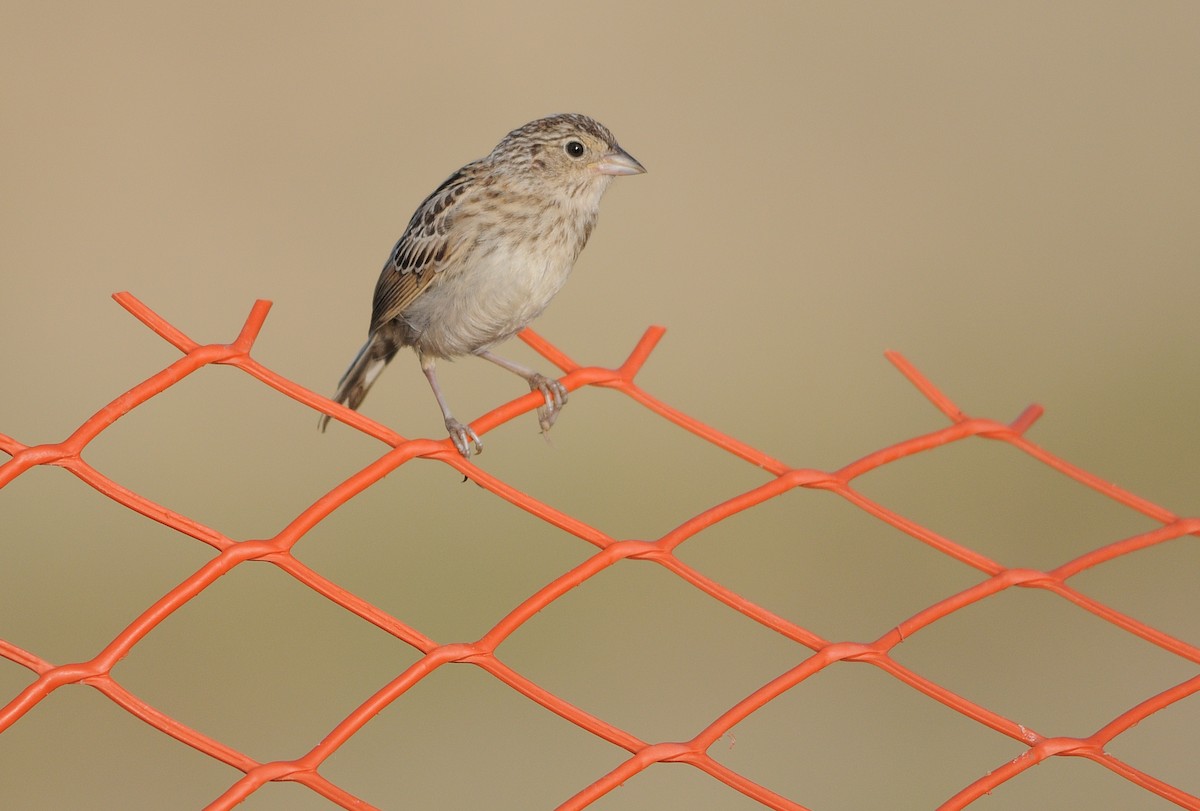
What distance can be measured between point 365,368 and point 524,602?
238cm

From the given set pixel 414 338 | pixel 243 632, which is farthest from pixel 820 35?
pixel 414 338

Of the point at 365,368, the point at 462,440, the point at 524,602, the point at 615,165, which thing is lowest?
the point at 524,602

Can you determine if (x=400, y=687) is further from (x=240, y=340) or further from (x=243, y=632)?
(x=243, y=632)

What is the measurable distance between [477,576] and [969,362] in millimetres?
4428

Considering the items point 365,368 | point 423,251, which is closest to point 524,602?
point 423,251

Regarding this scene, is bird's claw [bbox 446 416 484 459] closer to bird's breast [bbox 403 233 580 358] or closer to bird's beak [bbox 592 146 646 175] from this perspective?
bird's breast [bbox 403 233 580 358]

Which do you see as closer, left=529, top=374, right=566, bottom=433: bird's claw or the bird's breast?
left=529, top=374, right=566, bottom=433: bird's claw

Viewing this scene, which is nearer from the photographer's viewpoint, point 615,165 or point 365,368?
point 615,165

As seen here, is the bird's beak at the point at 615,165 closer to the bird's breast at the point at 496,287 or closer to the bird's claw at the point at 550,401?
the bird's breast at the point at 496,287

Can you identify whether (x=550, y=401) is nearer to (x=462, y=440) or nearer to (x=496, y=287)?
(x=462, y=440)

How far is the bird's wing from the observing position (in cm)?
449

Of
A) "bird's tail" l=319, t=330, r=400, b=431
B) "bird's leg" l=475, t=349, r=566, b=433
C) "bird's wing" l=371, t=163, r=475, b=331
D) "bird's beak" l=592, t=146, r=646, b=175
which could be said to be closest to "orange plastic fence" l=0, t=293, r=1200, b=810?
"bird's leg" l=475, t=349, r=566, b=433

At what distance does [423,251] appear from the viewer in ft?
14.9

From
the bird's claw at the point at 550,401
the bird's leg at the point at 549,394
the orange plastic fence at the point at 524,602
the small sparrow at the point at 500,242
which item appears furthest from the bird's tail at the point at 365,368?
the orange plastic fence at the point at 524,602
